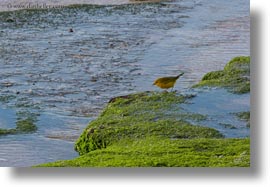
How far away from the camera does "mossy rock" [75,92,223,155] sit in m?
3.29

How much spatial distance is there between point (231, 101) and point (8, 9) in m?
0.76

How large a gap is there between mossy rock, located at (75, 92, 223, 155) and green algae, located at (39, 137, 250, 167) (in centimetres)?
3

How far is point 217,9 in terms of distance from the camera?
3.34 metres

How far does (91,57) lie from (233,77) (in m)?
0.45

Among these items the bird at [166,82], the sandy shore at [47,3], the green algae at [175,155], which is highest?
the sandy shore at [47,3]

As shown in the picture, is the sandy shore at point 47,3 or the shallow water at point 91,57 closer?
the shallow water at point 91,57

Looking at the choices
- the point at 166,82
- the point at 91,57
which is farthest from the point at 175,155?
the point at 91,57

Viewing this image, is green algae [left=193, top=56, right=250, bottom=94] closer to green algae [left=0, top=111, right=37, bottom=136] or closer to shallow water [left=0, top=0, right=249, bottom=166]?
shallow water [left=0, top=0, right=249, bottom=166]

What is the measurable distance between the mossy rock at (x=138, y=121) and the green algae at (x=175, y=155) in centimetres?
3

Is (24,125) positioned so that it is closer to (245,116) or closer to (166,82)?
(166,82)

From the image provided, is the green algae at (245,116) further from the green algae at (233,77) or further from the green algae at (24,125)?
the green algae at (24,125)

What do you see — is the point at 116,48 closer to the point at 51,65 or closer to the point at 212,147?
the point at 51,65

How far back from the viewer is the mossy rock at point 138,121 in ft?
10.8

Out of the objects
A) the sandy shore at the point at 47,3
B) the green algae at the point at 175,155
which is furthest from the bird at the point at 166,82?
the sandy shore at the point at 47,3
